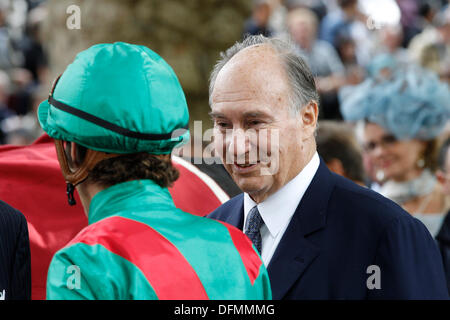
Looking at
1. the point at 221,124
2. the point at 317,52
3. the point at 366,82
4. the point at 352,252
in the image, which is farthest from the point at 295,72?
the point at 317,52

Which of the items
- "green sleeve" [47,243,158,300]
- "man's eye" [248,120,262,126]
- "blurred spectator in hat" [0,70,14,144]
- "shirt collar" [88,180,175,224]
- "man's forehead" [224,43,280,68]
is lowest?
"green sleeve" [47,243,158,300]

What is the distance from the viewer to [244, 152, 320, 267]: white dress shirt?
2598mm

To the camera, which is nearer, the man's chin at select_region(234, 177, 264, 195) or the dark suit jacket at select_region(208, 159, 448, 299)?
the dark suit jacket at select_region(208, 159, 448, 299)

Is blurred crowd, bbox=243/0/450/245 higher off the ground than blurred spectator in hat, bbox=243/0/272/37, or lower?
lower

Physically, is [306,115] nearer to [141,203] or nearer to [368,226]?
[368,226]

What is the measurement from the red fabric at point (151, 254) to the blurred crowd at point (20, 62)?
7.72 meters

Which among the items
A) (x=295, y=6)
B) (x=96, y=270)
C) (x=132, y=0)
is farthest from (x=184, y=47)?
(x=295, y=6)

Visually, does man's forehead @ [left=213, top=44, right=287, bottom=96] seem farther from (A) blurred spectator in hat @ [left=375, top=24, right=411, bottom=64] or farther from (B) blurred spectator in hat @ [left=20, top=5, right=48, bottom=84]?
(B) blurred spectator in hat @ [left=20, top=5, right=48, bottom=84]

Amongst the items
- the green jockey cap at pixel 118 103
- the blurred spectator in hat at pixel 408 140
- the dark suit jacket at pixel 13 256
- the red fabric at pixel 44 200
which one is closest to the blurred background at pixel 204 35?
the red fabric at pixel 44 200

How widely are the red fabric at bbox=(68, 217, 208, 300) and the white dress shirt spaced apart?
2.09 feet

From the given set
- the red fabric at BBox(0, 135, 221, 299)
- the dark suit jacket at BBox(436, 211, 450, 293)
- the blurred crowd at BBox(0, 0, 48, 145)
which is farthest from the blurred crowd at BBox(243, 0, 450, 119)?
the red fabric at BBox(0, 135, 221, 299)

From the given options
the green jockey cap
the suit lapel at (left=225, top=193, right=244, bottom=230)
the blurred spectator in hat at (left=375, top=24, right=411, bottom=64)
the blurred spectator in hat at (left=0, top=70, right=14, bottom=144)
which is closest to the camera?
the green jockey cap

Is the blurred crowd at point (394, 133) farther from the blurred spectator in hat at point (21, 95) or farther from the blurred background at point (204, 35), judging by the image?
the blurred spectator in hat at point (21, 95)

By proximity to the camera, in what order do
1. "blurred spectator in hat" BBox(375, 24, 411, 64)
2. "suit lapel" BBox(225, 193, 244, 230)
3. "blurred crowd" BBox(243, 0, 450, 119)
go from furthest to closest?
"blurred spectator in hat" BBox(375, 24, 411, 64) < "blurred crowd" BBox(243, 0, 450, 119) < "suit lapel" BBox(225, 193, 244, 230)
